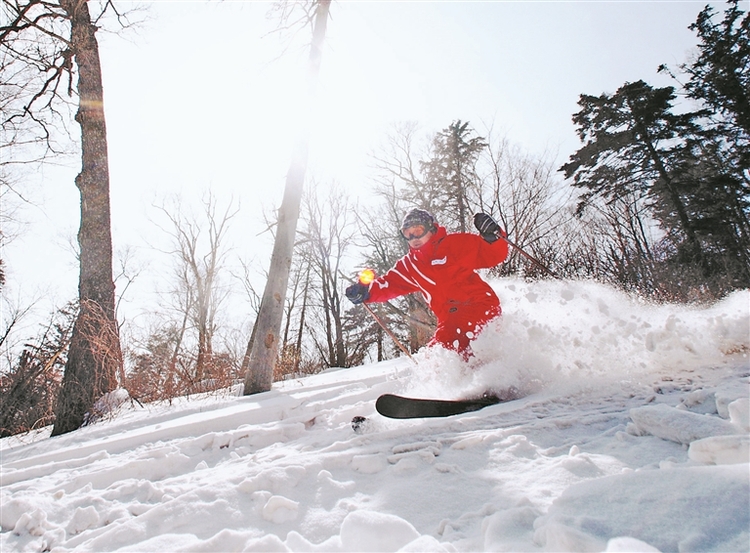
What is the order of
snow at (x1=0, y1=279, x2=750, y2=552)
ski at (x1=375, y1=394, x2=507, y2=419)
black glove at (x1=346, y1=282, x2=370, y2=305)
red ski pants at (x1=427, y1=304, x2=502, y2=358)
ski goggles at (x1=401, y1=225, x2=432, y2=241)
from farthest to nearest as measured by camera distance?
black glove at (x1=346, y1=282, x2=370, y2=305)
ski goggles at (x1=401, y1=225, x2=432, y2=241)
red ski pants at (x1=427, y1=304, x2=502, y2=358)
ski at (x1=375, y1=394, x2=507, y2=419)
snow at (x1=0, y1=279, x2=750, y2=552)

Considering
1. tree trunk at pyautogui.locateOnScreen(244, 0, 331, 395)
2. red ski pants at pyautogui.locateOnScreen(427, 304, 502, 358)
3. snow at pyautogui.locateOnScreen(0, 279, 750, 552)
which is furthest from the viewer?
tree trunk at pyautogui.locateOnScreen(244, 0, 331, 395)

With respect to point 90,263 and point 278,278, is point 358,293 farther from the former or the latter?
point 90,263

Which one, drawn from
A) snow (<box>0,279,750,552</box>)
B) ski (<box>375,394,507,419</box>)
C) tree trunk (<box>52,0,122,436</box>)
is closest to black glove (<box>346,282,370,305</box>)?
snow (<box>0,279,750,552</box>)

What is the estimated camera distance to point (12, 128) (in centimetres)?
650

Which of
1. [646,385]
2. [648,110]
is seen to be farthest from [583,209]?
[646,385]

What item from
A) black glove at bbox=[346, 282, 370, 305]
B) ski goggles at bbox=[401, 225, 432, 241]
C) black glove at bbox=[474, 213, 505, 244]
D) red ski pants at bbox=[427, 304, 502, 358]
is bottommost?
red ski pants at bbox=[427, 304, 502, 358]

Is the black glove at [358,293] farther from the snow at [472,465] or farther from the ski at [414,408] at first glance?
the ski at [414,408]

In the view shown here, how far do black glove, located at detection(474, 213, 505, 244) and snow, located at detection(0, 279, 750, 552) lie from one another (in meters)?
0.82

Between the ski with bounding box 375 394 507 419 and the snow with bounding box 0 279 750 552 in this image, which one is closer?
the snow with bounding box 0 279 750 552

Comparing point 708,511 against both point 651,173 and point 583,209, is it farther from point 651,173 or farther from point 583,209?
point 651,173

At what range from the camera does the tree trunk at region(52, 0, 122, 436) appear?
3.95 metres

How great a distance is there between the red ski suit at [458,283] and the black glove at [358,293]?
609 mm

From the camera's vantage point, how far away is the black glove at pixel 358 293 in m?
3.93

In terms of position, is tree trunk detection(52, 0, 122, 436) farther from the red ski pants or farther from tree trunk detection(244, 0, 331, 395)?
the red ski pants
